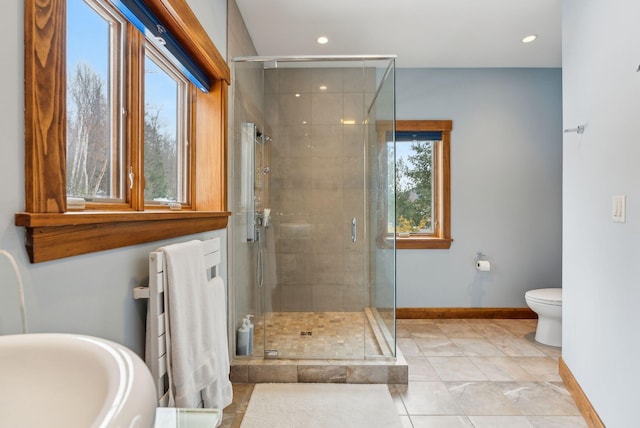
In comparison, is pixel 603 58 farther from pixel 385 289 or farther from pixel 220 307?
pixel 220 307

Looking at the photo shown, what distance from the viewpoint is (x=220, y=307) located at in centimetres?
180

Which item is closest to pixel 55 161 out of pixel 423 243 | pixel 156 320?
pixel 156 320

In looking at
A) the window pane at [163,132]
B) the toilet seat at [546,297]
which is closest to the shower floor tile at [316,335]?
the window pane at [163,132]

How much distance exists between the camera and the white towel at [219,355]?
1565 millimetres

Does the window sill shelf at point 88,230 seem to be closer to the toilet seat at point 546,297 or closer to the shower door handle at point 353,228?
the shower door handle at point 353,228

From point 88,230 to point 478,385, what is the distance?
7.63 feet

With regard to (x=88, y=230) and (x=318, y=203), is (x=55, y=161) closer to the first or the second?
(x=88, y=230)

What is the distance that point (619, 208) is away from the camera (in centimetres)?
156

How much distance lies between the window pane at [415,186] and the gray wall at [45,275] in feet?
9.49

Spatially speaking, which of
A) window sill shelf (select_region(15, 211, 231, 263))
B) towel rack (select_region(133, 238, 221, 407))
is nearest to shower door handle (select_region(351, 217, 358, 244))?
window sill shelf (select_region(15, 211, 231, 263))

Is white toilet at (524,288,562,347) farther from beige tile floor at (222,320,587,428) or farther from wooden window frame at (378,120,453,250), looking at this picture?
wooden window frame at (378,120,453,250)

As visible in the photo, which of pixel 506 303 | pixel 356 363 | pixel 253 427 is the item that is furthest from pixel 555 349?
pixel 253 427

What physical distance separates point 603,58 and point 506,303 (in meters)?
2.55

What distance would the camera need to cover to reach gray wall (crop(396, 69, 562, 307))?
355 cm
